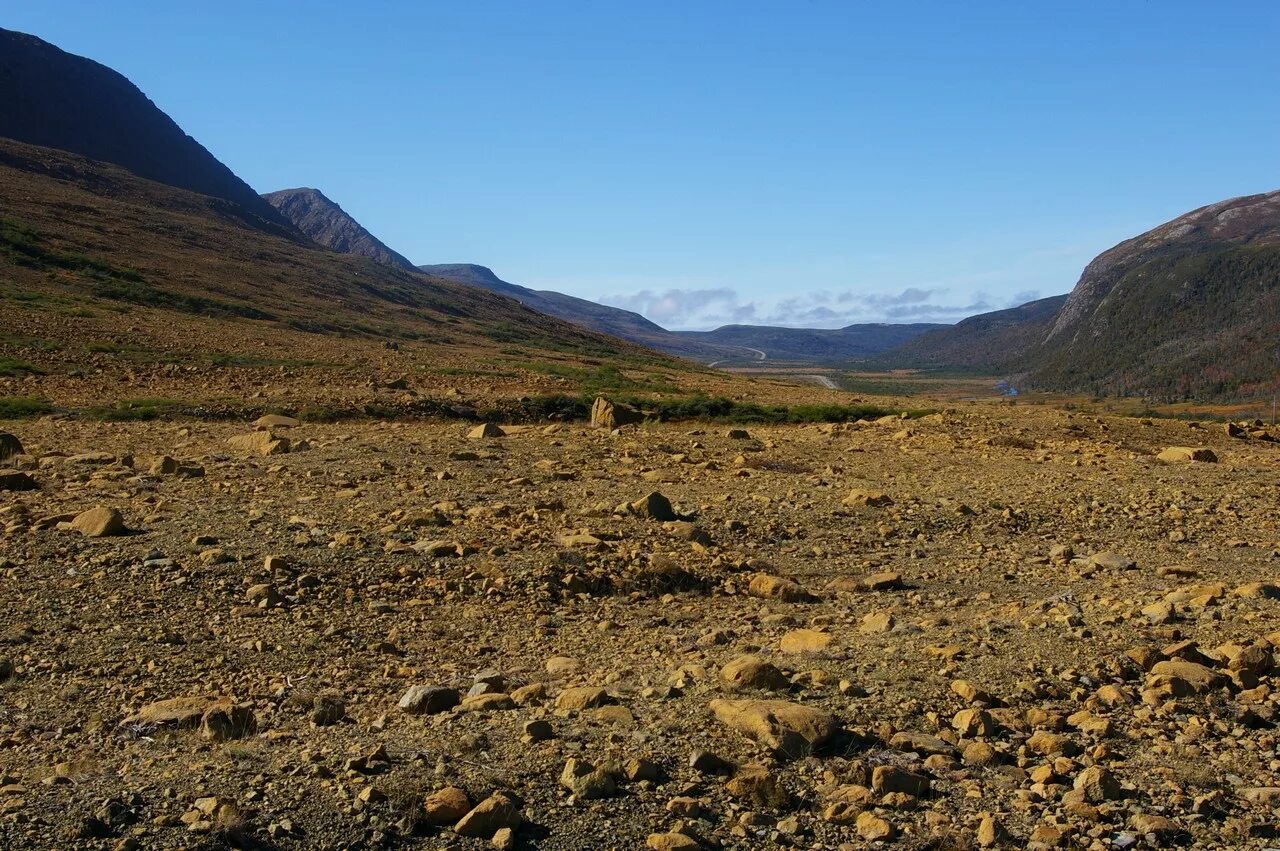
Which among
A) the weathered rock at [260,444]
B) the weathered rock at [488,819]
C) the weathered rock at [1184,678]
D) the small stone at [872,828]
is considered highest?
the weathered rock at [260,444]

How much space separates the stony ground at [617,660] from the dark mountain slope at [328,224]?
124123 millimetres

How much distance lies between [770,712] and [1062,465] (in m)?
12.0

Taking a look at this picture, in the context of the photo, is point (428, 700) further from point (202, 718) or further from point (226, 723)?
point (202, 718)

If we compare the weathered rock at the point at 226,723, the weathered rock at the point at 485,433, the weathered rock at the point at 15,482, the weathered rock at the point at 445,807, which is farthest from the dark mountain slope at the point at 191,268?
the weathered rock at the point at 445,807

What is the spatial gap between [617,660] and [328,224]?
148199 mm

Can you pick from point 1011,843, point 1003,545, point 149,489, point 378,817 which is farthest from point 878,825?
point 149,489

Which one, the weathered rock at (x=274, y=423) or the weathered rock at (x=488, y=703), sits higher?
the weathered rock at (x=274, y=423)

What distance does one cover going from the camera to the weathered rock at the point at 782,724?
Result: 5602 millimetres

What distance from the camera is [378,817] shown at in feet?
15.6

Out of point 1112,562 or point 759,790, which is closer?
point 759,790

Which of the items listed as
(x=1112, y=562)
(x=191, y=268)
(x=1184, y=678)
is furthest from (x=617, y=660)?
(x=191, y=268)

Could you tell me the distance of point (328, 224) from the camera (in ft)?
478

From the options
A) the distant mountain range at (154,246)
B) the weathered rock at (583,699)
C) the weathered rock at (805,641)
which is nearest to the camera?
the weathered rock at (583,699)

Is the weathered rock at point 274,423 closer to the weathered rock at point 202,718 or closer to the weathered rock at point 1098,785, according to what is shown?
the weathered rock at point 202,718
